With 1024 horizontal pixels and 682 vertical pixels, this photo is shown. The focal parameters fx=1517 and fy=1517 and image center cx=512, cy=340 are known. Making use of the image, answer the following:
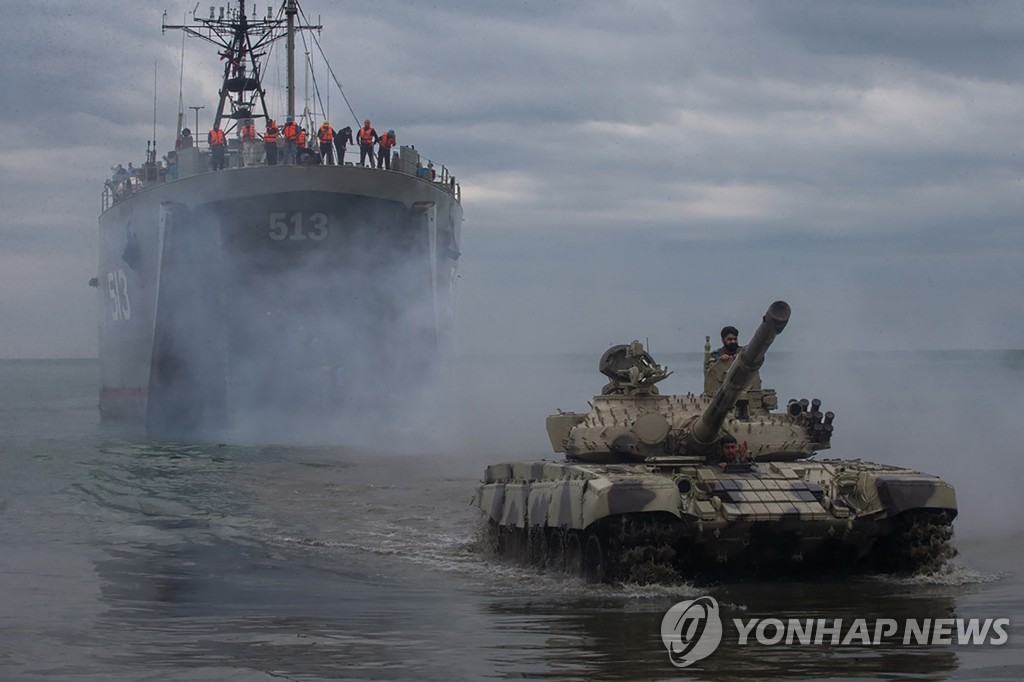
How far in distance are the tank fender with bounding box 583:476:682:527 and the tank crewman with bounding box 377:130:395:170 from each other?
67.7 ft

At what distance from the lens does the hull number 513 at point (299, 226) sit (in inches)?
1262

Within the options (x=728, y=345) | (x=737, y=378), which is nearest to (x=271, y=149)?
(x=728, y=345)

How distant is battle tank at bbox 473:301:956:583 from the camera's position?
13180mm

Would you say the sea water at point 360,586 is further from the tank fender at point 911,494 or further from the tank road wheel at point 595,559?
the tank fender at point 911,494

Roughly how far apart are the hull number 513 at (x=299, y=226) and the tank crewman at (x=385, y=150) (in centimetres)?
195

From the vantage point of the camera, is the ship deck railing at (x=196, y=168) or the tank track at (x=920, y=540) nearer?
the tank track at (x=920, y=540)

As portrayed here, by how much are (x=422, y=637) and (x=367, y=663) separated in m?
1.20

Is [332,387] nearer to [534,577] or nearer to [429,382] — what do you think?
[429,382]

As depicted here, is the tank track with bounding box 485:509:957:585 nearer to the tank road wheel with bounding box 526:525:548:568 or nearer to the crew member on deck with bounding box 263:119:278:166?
the tank road wheel with bounding box 526:525:548:568

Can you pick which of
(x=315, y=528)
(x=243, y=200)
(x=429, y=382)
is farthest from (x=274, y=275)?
(x=315, y=528)

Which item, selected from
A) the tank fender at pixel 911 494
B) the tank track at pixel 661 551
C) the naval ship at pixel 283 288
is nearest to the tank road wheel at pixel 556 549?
the tank track at pixel 661 551

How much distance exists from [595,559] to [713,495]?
122 centimetres

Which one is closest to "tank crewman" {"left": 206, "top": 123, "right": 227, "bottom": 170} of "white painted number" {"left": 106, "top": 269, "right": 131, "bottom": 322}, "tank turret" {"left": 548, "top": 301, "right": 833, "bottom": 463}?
"white painted number" {"left": 106, "top": 269, "right": 131, "bottom": 322}

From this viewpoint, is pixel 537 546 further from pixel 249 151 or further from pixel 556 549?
pixel 249 151
